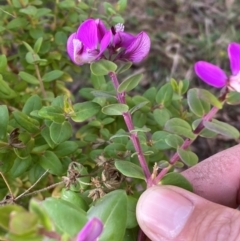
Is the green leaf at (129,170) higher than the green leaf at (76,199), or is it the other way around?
the green leaf at (129,170)

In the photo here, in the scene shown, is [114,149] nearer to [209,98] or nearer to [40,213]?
[209,98]

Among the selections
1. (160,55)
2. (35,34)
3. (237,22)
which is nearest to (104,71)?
(35,34)

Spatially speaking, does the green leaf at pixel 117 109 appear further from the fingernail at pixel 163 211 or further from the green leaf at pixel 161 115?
the green leaf at pixel 161 115

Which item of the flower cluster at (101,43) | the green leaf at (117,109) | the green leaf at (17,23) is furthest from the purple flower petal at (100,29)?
the green leaf at (17,23)

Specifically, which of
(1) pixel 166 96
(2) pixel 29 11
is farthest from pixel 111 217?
(2) pixel 29 11

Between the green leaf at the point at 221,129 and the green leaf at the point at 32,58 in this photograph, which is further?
the green leaf at the point at 32,58

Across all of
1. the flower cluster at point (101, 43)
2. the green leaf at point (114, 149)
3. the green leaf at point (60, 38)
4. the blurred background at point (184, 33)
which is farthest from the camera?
the blurred background at point (184, 33)

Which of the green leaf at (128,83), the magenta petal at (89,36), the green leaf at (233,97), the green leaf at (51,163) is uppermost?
the magenta petal at (89,36)
